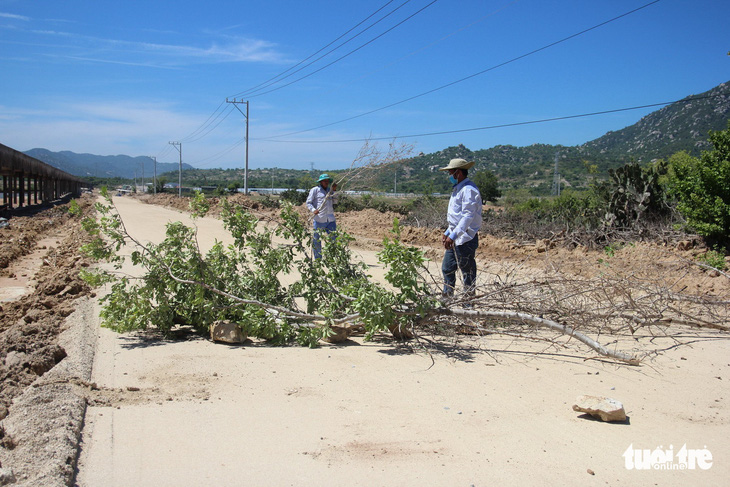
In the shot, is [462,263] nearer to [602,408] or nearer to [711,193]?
[602,408]

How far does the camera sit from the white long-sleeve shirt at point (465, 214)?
6.14 meters

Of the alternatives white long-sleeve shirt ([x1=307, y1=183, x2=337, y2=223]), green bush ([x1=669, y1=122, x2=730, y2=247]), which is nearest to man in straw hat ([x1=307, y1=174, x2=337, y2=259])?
white long-sleeve shirt ([x1=307, y1=183, x2=337, y2=223])

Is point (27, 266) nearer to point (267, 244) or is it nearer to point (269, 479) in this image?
point (267, 244)

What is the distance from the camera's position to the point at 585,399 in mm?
3760

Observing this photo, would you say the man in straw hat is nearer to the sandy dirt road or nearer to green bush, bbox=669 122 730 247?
the sandy dirt road

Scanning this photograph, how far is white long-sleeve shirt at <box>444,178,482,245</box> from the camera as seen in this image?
6.14 meters

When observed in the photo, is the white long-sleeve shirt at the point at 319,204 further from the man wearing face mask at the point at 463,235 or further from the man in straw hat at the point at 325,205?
the man wearing face mask at the point at 463,235

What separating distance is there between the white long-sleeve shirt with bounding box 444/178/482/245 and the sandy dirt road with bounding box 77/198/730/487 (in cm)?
137

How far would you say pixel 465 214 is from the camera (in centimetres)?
616

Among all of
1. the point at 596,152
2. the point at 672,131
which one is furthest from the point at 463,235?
the point at 596,152

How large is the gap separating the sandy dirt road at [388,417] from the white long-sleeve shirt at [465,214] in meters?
1.37

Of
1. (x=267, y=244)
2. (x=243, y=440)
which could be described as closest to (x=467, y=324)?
(x=267, y=244)

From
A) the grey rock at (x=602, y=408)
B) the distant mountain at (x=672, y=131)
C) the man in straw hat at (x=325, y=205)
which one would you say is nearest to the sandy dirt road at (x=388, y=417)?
the grey rock at (x=602, y=408)

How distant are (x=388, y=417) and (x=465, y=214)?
305 cm
